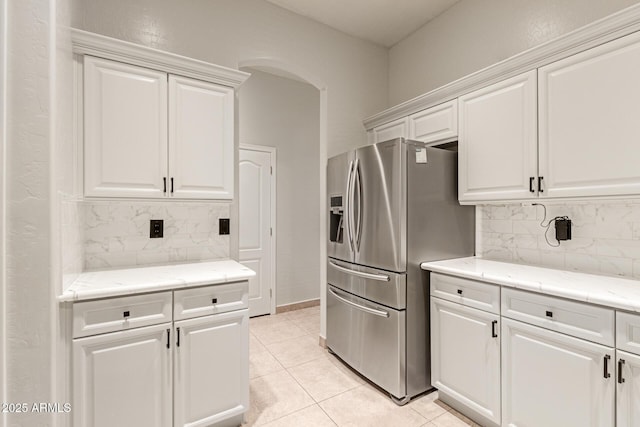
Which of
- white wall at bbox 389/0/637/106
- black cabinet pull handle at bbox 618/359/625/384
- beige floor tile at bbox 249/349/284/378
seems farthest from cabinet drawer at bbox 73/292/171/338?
white wall at bbox 389/0/637/106

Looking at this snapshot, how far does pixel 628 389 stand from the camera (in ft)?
4.20

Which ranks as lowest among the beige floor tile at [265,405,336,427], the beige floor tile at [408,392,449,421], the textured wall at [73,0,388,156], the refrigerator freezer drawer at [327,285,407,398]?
the beige floor tile at [408,392,449,421]

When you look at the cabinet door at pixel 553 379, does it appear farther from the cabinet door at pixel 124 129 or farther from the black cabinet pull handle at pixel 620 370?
the cabinet door at pixel 124 129

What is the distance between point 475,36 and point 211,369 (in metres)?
3.16

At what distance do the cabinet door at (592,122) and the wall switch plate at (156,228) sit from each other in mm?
2460

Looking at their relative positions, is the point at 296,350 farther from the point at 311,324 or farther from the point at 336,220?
the point at 336,220

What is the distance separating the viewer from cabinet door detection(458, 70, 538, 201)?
6.16ft

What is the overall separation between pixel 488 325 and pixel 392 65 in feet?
9.12

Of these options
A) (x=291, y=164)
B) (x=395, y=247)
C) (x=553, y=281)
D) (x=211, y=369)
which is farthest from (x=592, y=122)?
(x=291, y=164)

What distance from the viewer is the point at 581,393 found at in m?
1.40

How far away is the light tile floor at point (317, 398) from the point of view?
1.90 meters

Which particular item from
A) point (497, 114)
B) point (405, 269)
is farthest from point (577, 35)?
point (405, 269)

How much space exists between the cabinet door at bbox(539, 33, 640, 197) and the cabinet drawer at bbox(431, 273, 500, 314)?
26.5 inches

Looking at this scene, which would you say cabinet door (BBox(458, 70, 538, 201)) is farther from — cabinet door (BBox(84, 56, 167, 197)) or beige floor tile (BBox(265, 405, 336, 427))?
cabinet door (BBox(84, 56, 167, 197))
